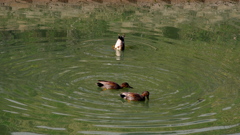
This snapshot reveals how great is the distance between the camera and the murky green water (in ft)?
33.2

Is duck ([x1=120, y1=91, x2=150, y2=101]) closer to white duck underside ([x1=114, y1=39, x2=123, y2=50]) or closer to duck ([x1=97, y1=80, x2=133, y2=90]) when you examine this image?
duck ([x1=97, y1=80, x2=133, y2=90])

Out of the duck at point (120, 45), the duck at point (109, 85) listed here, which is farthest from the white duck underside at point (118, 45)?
the duck at point (109, 85)

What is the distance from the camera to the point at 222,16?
74.1 ft

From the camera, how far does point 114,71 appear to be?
13688 millimetres

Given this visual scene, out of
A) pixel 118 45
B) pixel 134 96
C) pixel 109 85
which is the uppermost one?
pixel 118 45

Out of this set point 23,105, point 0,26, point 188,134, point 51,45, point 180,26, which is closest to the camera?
point 188,134

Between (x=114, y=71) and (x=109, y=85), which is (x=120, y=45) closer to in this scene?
(x=114, y=71)

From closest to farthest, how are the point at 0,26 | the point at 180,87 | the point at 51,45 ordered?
the point at 180,87 < the point at 51,45 < the point at 0,26

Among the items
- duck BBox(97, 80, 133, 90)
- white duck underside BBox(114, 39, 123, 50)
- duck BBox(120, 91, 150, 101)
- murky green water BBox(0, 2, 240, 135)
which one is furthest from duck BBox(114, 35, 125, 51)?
duck BBox(120, 91, 150, 101)

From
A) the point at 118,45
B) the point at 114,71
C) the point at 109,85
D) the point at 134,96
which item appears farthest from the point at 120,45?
the point at 134,96

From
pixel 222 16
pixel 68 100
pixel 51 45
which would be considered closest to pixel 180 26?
pixel 222 16

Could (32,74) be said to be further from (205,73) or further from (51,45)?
(205,73)

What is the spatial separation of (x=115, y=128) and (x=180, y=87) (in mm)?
3251

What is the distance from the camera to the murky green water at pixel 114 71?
33.2 feet
